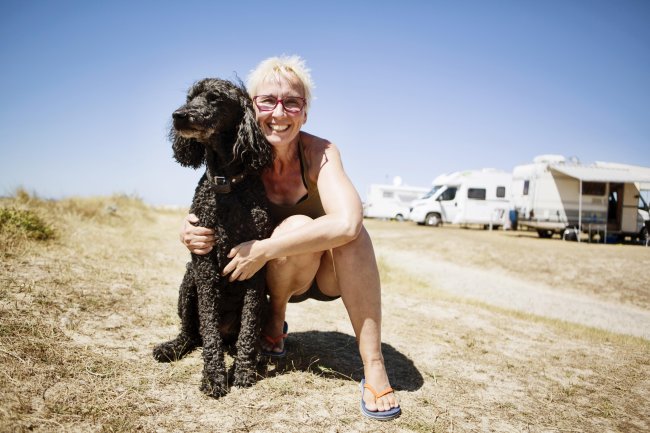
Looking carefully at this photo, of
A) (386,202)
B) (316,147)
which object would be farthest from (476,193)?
(316,147)

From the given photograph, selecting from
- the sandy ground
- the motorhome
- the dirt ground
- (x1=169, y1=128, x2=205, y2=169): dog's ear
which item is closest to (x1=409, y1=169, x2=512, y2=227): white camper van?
the motorhome

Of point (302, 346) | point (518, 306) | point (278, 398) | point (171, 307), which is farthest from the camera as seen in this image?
point (518, 306)

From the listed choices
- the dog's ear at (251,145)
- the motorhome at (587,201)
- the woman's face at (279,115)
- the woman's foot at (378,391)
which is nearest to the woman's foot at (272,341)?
the woman's foot at (378,391)

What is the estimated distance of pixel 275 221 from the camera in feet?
7.82

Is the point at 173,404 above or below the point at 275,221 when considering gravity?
below

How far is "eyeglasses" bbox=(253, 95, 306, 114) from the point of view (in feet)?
7.33

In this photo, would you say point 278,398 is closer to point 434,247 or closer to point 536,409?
point 536,409

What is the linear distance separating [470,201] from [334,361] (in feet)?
60.2

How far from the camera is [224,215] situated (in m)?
2.08

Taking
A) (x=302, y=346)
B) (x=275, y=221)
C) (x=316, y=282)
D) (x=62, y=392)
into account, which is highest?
(x=275, y=221)

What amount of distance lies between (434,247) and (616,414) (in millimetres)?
9394

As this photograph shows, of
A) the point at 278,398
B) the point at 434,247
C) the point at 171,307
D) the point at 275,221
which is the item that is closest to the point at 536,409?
the point at 278,398

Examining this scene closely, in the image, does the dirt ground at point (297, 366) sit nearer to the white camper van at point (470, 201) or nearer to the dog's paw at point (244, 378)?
the dog's paw at point (244, 378)

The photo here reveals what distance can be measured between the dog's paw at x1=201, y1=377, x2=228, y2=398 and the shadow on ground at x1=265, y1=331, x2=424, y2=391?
0.34 m
